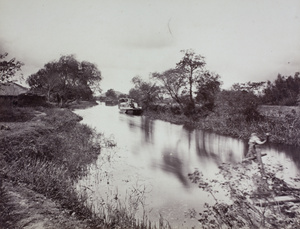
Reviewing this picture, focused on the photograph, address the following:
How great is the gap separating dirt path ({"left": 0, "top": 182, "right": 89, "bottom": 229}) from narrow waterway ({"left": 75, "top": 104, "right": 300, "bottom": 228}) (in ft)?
3.12

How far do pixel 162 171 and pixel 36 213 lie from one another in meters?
5.52

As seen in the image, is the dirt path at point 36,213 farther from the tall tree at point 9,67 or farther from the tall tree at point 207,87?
the tall tree at point 207,87

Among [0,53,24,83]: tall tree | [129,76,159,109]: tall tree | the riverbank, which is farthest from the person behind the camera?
[129,76,159,109]: tall tree

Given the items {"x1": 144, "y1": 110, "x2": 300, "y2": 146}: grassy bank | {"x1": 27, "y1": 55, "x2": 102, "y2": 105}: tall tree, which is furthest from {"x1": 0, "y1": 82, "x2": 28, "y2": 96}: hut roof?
{"x1": 144, "y1": 110, "x2": 300, "y2": 146}: grassy bank

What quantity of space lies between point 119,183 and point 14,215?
3710 mm

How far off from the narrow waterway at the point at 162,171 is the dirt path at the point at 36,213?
3.12ft

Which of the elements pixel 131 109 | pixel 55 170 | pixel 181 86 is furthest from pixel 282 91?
pixel 131 109

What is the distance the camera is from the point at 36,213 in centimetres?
461

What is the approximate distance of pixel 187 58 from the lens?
23.9 m

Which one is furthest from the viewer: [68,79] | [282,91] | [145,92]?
[145,92]

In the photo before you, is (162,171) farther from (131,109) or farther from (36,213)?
(131,109)

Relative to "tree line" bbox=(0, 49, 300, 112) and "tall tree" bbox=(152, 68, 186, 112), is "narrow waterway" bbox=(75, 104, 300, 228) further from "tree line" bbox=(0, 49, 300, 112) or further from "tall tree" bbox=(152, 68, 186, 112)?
"tall tree" bbox=(152, 68, 186, 112)

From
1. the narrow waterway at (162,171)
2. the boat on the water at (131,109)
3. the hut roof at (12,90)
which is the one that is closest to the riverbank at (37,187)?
the narrow waterway at (162,171)

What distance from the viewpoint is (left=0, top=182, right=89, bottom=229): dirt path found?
4.34m
